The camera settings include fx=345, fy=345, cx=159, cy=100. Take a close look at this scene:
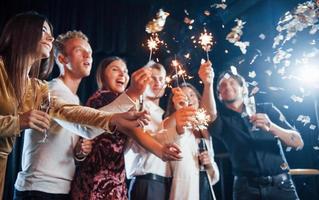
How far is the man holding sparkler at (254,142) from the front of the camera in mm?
1953

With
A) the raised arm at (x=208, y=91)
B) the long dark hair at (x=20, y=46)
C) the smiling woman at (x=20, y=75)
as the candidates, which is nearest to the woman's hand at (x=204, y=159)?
the raised arm at (x=208, y=91)

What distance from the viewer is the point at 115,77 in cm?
192

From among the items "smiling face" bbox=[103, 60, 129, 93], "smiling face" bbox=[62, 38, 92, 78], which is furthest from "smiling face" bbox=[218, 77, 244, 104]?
"smiling face" bbox=[62, 38, 92, 78]

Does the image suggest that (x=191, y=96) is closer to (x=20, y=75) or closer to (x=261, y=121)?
(x=261, y=121)

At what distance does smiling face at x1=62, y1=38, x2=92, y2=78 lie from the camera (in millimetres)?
1780

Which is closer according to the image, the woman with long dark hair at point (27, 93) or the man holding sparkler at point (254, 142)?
the woman with long dark hair at point (27, 93)

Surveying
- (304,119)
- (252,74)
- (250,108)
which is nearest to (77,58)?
(250,108)

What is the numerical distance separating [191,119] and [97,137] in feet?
1.61

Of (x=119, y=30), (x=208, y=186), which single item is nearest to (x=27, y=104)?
(x=208, y=186)

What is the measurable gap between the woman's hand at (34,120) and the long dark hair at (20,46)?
0.13 meters

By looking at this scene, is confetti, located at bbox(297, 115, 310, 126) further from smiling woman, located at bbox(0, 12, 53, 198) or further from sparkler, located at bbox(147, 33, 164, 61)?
smiling woman, located at bbox(0, 12, 53, 198)

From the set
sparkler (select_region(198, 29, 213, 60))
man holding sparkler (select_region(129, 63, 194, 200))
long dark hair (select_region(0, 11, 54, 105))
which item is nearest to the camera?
long dark hair (select_region(0, 11, 54, 105))

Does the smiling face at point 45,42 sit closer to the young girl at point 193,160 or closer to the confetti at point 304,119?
the young girl at point 193,160

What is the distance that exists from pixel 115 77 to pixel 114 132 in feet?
1.79
